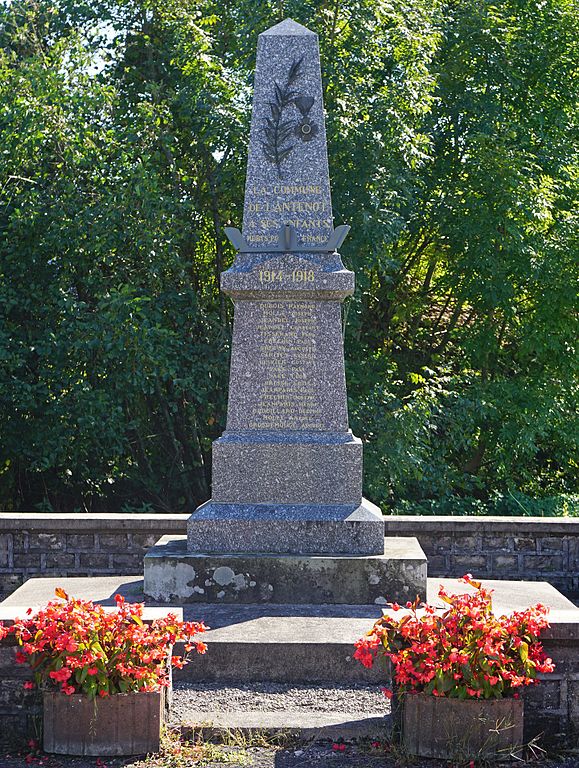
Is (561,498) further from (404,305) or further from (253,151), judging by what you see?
(253,151)

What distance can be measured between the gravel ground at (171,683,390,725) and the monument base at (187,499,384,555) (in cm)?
140

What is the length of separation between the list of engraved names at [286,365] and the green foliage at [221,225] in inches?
142

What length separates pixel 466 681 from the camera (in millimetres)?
4652

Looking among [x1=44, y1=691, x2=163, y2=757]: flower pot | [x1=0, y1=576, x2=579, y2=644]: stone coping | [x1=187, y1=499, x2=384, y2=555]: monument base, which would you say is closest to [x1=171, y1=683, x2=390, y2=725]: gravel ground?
[x1=0, y1=576, x2=579, y2=644]: stone coping

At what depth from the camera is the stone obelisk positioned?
7.30m

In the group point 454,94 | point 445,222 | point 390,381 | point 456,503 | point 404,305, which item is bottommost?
point 456,503

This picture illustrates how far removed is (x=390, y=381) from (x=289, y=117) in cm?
566

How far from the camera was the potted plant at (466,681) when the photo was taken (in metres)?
4.62

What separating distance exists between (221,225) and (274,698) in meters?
7.80

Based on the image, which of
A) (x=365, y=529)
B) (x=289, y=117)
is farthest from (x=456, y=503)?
(x=289, y=117)

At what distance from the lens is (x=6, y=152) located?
37.4ft

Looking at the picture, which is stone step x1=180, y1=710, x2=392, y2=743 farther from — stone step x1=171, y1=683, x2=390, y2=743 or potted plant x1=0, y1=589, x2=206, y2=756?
potted plant x1=0, y1=589, x2=206, y2=756

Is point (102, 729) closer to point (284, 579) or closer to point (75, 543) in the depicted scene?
point (284, 579)

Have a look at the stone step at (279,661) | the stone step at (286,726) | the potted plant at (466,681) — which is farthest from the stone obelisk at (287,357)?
the potted plant at (466,681)
